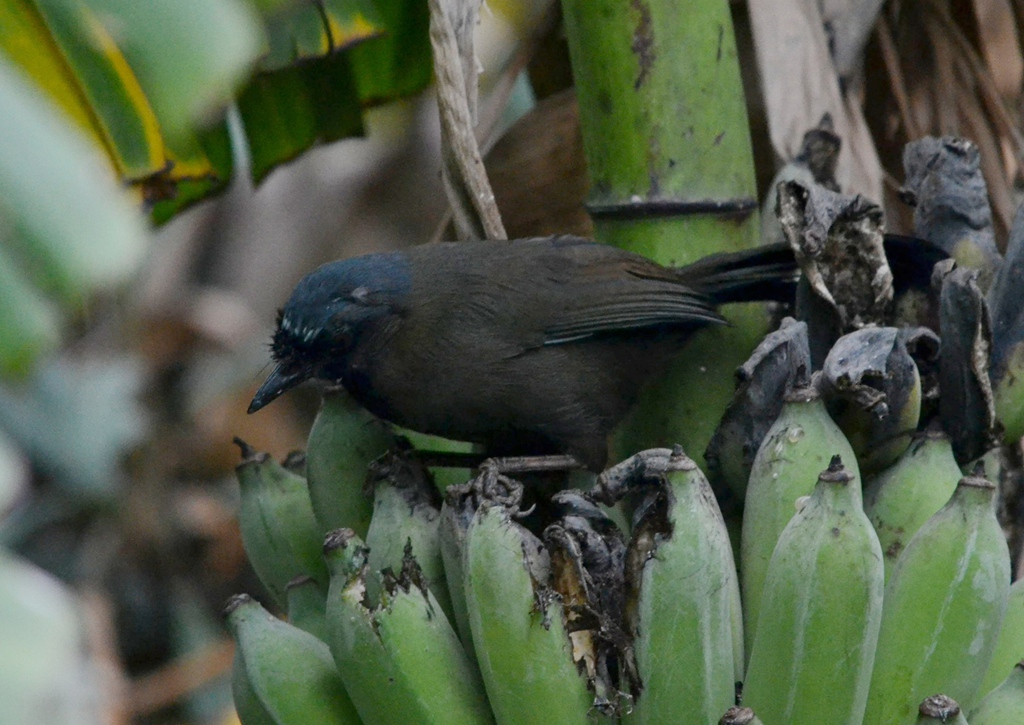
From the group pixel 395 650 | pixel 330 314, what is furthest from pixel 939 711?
pixel 330 314

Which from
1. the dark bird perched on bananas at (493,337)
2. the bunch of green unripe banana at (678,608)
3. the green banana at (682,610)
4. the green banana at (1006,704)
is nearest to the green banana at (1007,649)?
the bunch of green unripe banana at (678,608)

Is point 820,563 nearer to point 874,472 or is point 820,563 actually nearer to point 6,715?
point 874,472

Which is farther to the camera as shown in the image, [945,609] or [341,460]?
[341,460]

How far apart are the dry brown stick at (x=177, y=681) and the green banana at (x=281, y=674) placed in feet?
11.1

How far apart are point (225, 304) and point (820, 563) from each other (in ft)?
13.5

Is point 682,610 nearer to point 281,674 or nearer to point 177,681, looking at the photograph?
point 281,674

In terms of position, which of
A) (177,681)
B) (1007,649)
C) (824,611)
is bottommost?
(177,681)

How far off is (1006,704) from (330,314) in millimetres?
1246

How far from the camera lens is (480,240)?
2.25 meters

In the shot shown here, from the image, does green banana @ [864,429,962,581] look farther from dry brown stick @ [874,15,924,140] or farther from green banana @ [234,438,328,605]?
dry brown stick @ [874,15,924,140]

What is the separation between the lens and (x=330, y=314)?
2.29 m

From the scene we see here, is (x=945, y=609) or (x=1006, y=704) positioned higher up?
(x=945, y=609)

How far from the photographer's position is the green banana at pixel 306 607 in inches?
73.3

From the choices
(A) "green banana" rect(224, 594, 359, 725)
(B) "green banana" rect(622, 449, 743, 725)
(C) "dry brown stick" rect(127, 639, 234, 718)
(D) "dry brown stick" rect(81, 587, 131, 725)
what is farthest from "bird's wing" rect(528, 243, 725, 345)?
(C) "dry brown stick" rect(127, 639, 234, 718)
